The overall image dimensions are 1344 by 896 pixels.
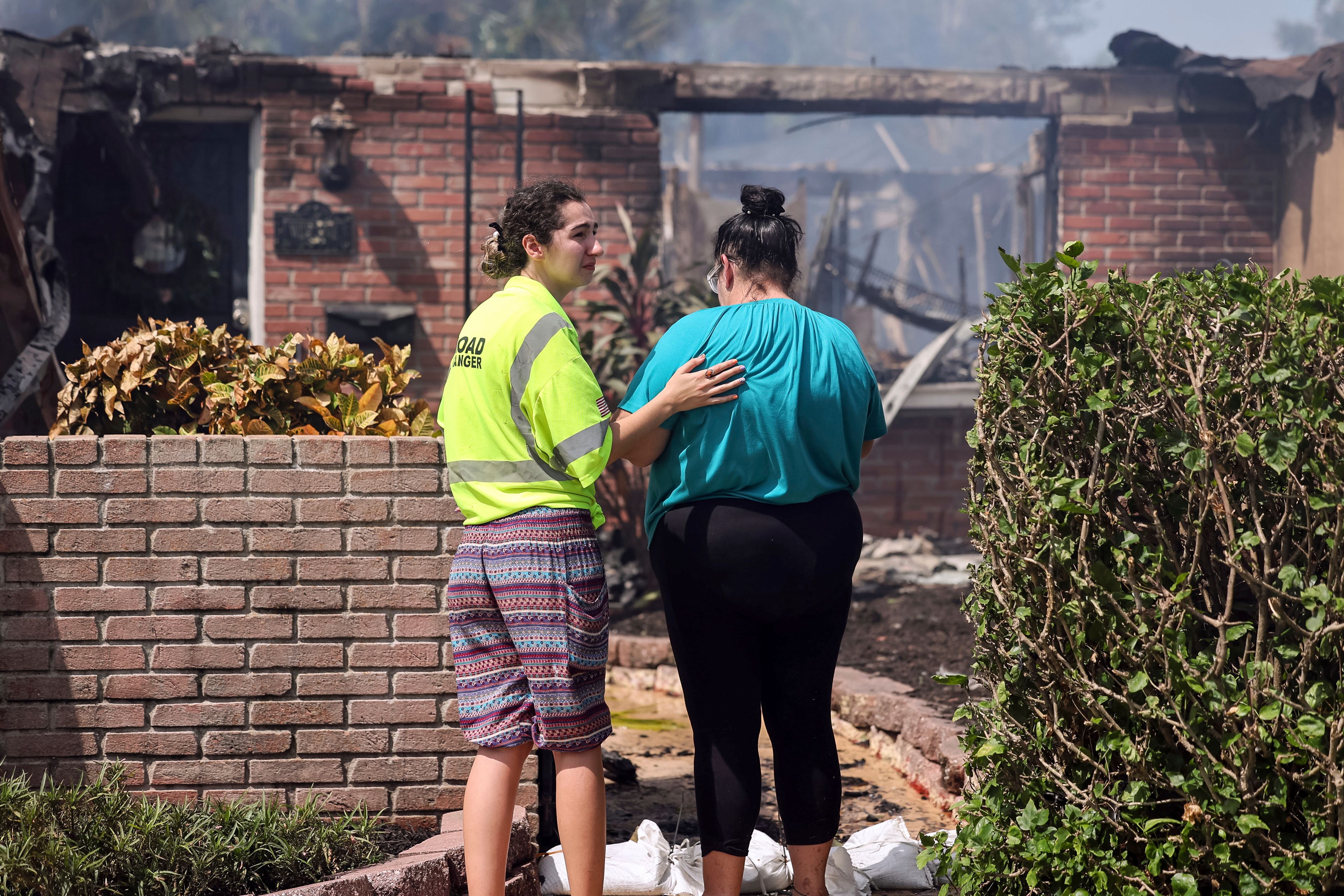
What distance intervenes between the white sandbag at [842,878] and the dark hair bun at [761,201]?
169 centimetres

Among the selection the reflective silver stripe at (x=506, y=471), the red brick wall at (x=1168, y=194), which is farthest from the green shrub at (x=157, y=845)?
the red brick wall at (x=1168, y=194)

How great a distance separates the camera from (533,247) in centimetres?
253

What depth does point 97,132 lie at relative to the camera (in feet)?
23.9

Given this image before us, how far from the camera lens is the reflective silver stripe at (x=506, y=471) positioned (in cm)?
241

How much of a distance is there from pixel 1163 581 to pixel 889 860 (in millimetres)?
1327

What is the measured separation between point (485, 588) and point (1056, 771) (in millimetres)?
1282

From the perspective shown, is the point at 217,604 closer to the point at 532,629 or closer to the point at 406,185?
the point at 532,629

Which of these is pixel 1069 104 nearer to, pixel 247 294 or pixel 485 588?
pixel 247 294

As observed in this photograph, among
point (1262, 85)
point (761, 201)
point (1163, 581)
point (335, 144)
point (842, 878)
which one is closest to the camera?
point (1163, 581)

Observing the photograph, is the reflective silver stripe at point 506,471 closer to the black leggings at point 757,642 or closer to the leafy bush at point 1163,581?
the black leggings at point 757,642

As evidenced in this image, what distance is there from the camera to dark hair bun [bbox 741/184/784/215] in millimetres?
2625

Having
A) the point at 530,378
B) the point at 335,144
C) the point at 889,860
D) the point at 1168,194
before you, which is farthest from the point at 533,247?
the point at 1168,194

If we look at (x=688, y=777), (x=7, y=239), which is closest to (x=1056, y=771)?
(x=688, y=777)

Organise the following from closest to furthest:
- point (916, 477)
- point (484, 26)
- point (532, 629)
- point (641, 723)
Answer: point (532, 629), point (641, 723), point (916, 477), point (484, 26)
